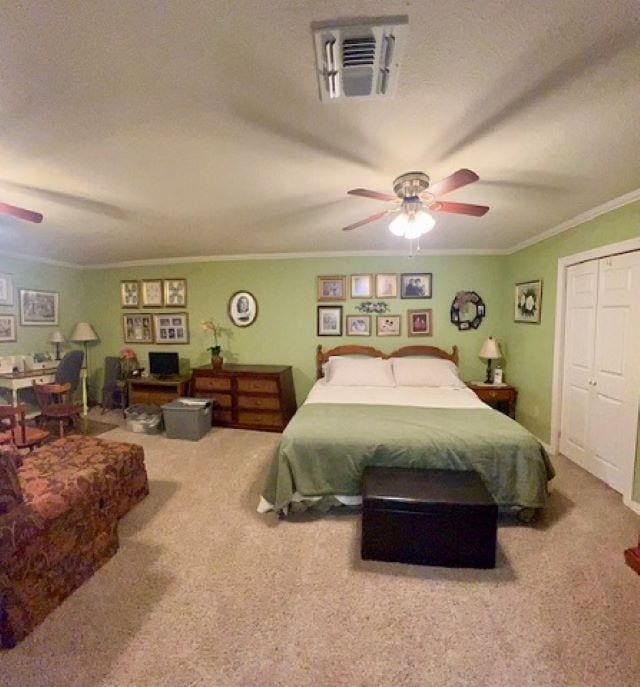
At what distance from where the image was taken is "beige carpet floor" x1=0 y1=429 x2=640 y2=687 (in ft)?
4.42

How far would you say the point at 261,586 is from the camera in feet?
5.84

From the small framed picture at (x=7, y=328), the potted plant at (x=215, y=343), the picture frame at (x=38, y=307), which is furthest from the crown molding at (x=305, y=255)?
the potted plant at (x=215, y=343)

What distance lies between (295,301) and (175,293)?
6.18ft

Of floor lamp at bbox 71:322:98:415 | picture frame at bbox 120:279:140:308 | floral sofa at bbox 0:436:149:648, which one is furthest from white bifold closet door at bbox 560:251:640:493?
floor lamp at bbox 71:322:98:415

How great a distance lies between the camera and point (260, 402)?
13.8ft

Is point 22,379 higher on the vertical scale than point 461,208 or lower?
lower

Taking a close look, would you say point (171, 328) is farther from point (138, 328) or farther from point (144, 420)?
point (144, 420)

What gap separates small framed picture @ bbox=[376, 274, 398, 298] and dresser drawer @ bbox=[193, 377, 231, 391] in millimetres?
2378

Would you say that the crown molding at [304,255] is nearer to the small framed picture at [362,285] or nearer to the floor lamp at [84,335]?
the small framed picture at [362,285]

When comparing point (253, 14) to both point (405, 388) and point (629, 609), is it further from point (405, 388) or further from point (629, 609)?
point (405, 388)

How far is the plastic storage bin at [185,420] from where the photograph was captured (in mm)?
3924

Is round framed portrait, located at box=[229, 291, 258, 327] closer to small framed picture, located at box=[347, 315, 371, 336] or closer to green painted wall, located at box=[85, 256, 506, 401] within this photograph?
green painted wall, located at box=[85, 256, 506, 401]

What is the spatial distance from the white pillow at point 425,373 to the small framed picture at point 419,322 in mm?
568

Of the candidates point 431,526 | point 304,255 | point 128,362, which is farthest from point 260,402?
point 431,526
